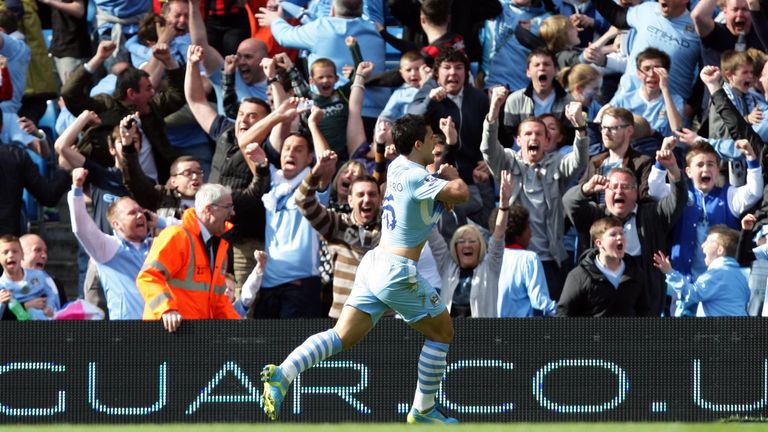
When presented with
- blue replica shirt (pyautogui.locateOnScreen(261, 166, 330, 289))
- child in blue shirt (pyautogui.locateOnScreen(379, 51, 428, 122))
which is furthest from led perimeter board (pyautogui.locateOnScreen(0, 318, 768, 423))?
child in blue shirt (pyautogui.locateOnScreen(379, 51, 428, 122))

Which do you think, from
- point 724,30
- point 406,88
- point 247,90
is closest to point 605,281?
point 406,88

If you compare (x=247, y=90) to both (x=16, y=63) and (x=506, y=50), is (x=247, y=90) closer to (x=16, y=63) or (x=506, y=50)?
(x=16, y=63)

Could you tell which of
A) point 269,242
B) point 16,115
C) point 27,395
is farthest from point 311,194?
point 16,115

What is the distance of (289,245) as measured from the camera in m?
11.8

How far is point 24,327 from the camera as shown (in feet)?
33.5

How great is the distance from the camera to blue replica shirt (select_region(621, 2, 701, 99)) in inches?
551

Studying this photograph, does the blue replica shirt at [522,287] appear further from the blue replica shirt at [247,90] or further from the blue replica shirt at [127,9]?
the blue replica shirt at [127,9]

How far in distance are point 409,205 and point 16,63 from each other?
706 centimetres

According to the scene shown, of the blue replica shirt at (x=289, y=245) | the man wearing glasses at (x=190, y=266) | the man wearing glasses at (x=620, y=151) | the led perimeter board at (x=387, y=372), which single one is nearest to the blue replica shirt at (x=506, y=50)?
the man wearing glasses at (x=620, y=151)

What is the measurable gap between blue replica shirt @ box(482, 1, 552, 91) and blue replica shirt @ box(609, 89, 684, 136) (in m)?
1.38

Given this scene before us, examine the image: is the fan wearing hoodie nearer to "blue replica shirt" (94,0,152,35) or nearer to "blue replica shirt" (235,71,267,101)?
"blue replica shirt" (235,71,267,101)

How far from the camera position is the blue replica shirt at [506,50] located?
Answer: 48.4 ft

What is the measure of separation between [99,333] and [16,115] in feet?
15.6

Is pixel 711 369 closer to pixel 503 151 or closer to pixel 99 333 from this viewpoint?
pixel 503 151
